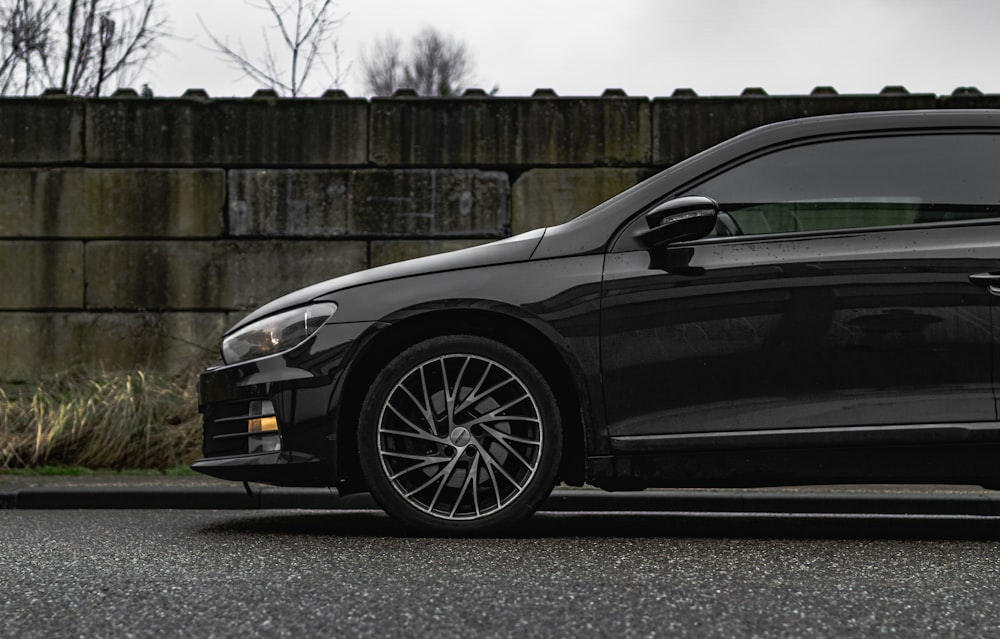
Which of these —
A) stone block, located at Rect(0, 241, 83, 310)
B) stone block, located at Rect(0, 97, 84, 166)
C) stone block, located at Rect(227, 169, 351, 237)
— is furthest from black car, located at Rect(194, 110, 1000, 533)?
stone block, located at Rect(0, 97, 84, 166)

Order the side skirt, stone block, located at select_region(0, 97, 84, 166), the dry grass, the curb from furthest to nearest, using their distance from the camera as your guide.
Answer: stone block, located at select_region(0, 97, 84, 166) → the dry grass → the curb → the side skirt

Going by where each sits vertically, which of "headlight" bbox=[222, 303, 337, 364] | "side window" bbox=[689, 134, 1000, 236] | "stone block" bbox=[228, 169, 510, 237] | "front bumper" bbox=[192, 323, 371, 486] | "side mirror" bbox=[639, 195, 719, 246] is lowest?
"front bumper" bbox=[192, 323, 371, 486]

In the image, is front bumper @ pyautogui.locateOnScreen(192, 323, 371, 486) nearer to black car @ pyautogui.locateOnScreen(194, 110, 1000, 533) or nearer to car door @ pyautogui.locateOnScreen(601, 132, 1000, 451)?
black car @ pyautogui.locateOnScreen(194, 110, 1000, 533)

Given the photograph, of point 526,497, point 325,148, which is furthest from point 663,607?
point 325,148

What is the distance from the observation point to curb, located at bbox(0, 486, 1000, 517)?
643cm

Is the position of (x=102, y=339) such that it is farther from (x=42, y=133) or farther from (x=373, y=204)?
(x=373, y=204)

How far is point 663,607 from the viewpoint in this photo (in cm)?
345

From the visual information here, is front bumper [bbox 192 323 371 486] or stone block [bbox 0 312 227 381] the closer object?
front bumper [bbox 192 323 371 486]

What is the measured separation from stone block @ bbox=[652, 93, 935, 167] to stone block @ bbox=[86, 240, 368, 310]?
8.96 feet

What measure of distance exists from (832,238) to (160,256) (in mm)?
7122

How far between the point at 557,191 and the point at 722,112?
5.05 ft

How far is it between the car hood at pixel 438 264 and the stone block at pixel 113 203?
5.76 metres

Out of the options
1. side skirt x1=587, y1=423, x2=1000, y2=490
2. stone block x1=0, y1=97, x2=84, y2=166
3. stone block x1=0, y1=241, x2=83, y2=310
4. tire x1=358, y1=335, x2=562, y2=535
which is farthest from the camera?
stone block x1=0, y1=97, x2=84, y2=166

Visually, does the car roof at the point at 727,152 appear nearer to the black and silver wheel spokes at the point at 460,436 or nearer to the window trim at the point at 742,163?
the window trim at the point at 742,163
